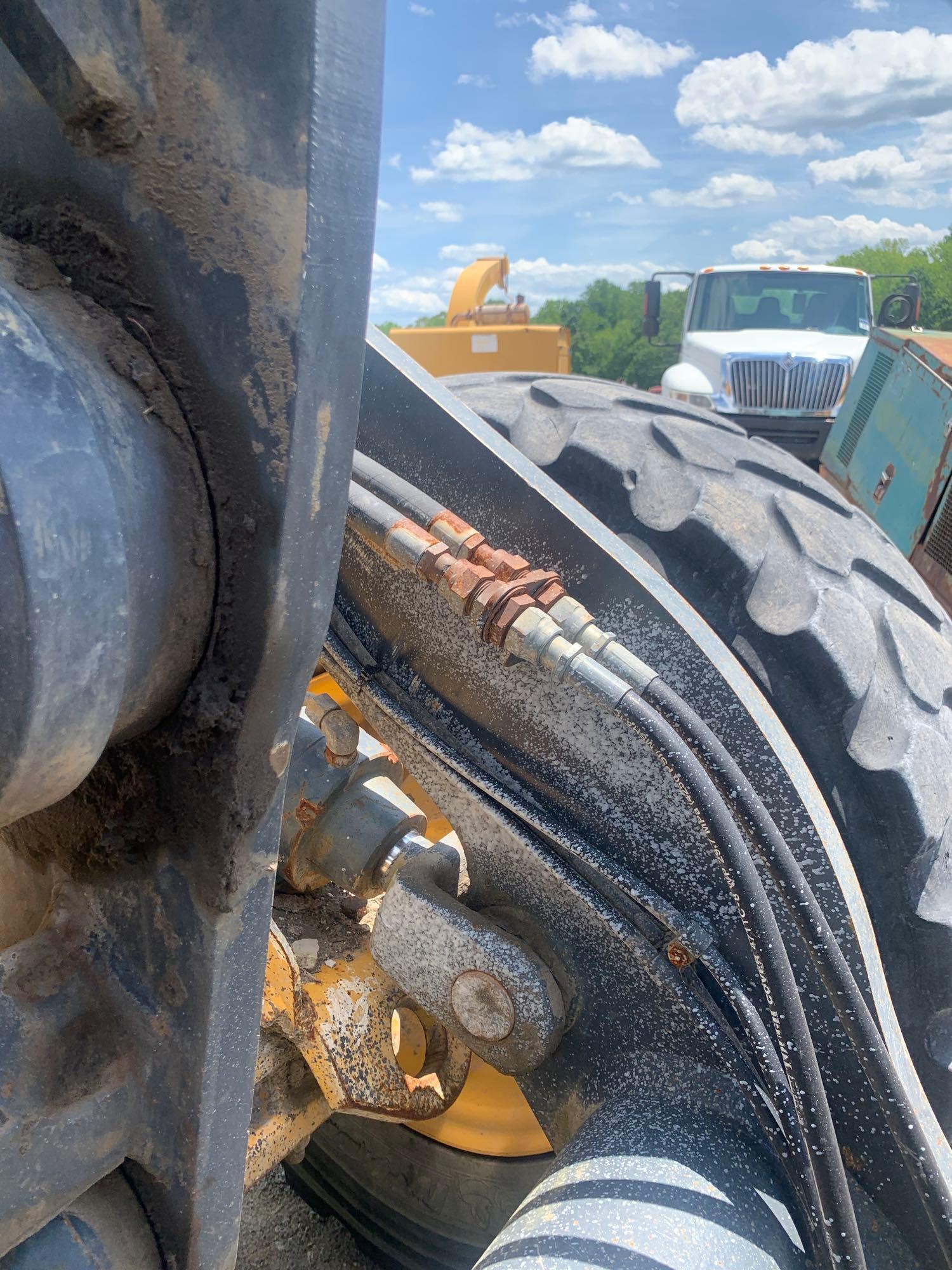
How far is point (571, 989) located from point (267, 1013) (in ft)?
1.20

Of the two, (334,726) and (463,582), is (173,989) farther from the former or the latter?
(334,726)

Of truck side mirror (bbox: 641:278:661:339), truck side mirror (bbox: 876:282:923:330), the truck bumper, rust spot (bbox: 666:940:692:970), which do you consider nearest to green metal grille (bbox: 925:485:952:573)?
rust spot (bbox: 666:940:692:970)

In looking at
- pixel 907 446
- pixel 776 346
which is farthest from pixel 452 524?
pixel 776 346

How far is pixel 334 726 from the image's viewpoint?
1.20 meters

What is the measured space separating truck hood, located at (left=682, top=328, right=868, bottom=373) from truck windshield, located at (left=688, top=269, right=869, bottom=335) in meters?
0.12

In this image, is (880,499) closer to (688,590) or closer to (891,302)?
(688,590)

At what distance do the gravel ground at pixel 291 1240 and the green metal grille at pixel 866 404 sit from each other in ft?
12.2

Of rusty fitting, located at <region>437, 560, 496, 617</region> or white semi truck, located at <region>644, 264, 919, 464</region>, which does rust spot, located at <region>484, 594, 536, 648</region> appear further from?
white semi truck, located at <region>644, 264, 919, 464</region>

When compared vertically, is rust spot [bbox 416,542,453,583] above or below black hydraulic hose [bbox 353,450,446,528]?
below

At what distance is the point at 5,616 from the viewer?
0.44 meters

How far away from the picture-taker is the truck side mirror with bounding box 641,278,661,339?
8570mm

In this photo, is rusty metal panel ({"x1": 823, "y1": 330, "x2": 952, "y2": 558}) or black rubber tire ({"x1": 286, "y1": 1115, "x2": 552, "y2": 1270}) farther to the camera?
rusty metal panel ({"x1": 823, "y1": 330, "x2": 952, "y2": 558})

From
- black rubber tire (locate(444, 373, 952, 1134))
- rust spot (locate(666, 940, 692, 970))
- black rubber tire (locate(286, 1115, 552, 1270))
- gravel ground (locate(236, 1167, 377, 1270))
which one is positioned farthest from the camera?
gravel ground (locate(236, 1167, 377, 1270))

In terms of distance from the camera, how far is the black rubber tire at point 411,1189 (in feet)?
4.67
